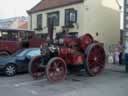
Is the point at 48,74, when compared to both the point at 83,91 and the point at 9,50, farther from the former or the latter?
the point at 9,50

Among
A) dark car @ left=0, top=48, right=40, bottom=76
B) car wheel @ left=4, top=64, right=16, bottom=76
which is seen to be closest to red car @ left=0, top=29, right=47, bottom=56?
dark car @ left=0, top=48, right=40, bottom=76

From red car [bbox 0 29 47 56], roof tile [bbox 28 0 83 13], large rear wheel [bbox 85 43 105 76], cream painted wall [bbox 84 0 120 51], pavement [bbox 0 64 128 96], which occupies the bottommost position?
pavement [bbox 0 64 128 96]

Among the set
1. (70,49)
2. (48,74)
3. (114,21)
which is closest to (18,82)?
(48,74)

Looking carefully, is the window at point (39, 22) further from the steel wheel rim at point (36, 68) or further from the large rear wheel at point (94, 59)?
the steel wheel rim at point (36, 68)

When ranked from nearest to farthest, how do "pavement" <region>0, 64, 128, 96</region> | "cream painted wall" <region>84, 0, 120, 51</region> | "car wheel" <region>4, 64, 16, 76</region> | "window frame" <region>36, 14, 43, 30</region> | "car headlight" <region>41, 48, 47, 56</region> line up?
"pavement" <region>0, 64, 128, 96</region>, "car headlight" <region>41, 48, 47, 56</region>, "car wheel" <region>4, 64, 16, 76</region>, "cream painted wall" <region>84, 0, 120, 51</region>, "window frame" <region>36, 14, 43, 30</region>

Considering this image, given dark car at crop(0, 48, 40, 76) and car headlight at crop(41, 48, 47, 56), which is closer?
car headlight at crop(41, 48, 47, 56)

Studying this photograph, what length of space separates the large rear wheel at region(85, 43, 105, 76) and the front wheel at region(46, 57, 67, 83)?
1381mm

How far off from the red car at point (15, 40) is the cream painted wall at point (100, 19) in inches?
216

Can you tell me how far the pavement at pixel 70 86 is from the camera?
10.5 meters

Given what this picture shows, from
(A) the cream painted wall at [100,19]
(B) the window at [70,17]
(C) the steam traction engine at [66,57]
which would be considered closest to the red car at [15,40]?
(A) the cream painted wall at [100,19]

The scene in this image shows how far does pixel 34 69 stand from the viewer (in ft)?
43.8

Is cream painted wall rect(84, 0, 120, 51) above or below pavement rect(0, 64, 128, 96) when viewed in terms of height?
above

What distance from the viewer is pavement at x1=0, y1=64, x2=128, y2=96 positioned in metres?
10.5

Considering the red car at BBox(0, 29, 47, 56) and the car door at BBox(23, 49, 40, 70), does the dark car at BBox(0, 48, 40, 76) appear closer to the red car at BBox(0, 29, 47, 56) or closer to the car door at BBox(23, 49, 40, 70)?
the car door at BBox(23, 49, 40, 70)
